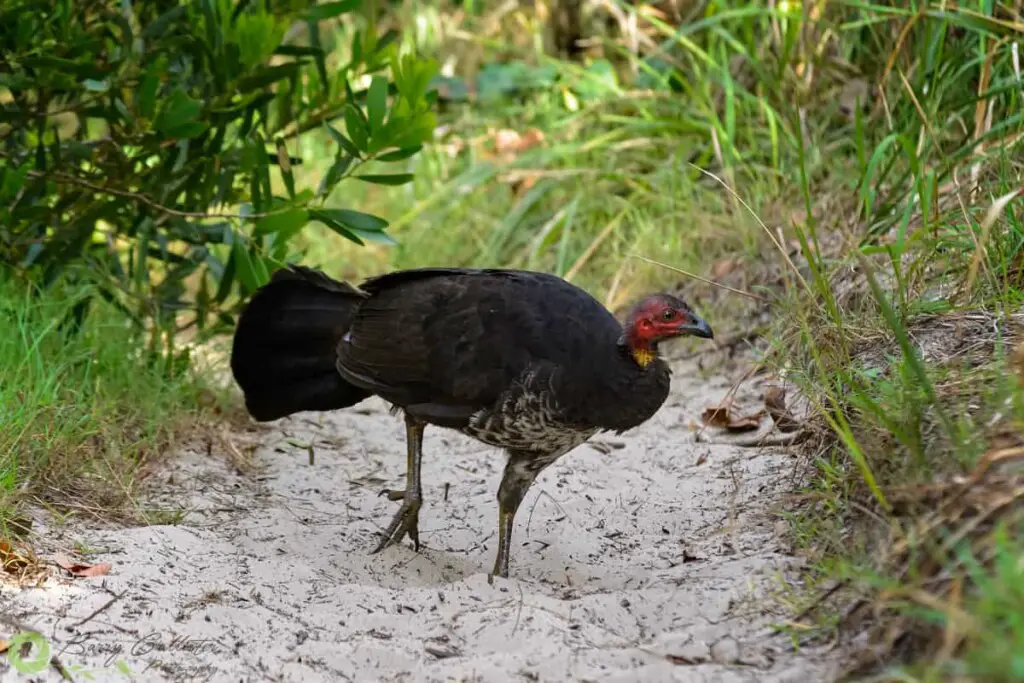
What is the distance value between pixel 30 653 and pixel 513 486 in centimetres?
155

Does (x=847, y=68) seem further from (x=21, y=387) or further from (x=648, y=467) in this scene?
(x=21, y=387)

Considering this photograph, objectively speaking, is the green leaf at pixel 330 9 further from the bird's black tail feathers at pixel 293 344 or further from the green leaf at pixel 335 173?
the bird's black tail feathers at pixel 293 344

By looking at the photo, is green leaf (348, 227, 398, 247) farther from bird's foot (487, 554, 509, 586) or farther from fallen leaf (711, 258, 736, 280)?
fallen leaf (711, 258, 736, 280)

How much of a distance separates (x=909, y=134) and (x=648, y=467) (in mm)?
1827

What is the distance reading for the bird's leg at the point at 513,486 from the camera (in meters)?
3.90

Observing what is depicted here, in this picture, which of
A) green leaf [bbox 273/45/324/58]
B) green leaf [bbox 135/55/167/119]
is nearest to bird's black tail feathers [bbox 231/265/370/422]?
green leaf [bbox 135/55/167/119]

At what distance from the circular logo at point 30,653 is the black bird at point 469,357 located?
136 centimetres

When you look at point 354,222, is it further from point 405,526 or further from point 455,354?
point 405,526

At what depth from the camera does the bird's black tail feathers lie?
4279mm

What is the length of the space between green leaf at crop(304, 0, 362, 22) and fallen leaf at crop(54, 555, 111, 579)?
220 cm

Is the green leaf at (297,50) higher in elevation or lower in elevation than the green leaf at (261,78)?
higher

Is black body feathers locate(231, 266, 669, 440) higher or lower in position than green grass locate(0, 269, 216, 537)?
higher

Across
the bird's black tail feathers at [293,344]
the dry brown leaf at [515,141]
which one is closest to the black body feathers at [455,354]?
the bird's black tail feathers at [293,344]

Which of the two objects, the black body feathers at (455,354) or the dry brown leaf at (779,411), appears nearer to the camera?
the black body feathers at (455,354)
